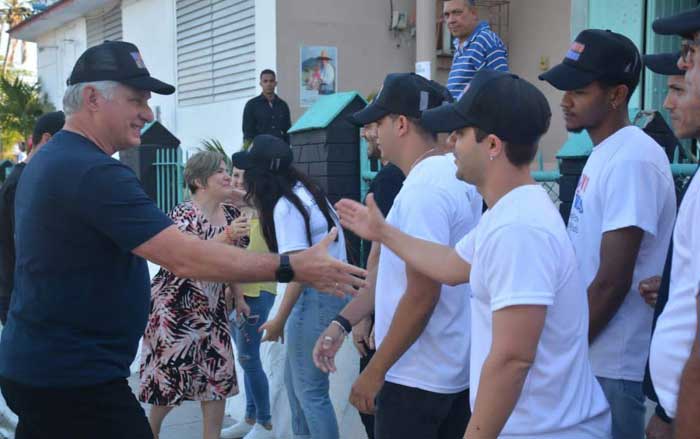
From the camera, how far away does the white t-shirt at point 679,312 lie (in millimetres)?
1940

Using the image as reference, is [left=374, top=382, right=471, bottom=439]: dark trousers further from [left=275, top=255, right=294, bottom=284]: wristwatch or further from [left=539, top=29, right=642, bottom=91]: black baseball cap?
[left=539, top=29, right=642, bottom=91]: black baseball cap

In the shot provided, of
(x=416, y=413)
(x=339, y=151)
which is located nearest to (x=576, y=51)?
(x=416, y=413)

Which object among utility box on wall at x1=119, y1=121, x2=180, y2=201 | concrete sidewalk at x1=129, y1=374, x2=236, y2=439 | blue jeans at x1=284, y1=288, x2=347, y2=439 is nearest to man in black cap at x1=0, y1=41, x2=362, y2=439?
blue jeans at x1=284, y1=288, x2=347, y2=439

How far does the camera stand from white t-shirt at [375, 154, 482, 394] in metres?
2.92

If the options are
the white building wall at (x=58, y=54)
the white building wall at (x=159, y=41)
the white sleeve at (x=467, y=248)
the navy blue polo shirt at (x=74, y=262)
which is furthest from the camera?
the white building wall at (x=58, y=54)

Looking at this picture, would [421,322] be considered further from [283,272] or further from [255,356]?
[255,356]

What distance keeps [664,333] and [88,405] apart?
1985 mm

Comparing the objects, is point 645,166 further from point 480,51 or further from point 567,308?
point 480,51

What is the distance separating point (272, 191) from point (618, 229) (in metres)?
2.34

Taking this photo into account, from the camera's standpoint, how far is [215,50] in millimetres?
13789

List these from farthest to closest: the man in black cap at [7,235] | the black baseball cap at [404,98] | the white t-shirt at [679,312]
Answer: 1. the man in black cap at [7,235]
2. the black baseball cap at [404,98]
3. the white t-shirt at [679,312]

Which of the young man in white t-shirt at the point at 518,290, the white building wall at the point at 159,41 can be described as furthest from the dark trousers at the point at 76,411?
the white building wall at the point at 159,41

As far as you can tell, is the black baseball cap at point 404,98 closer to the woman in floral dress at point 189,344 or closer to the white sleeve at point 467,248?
the white sleeve at point 467,248

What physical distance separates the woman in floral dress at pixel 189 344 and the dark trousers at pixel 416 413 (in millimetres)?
2053
